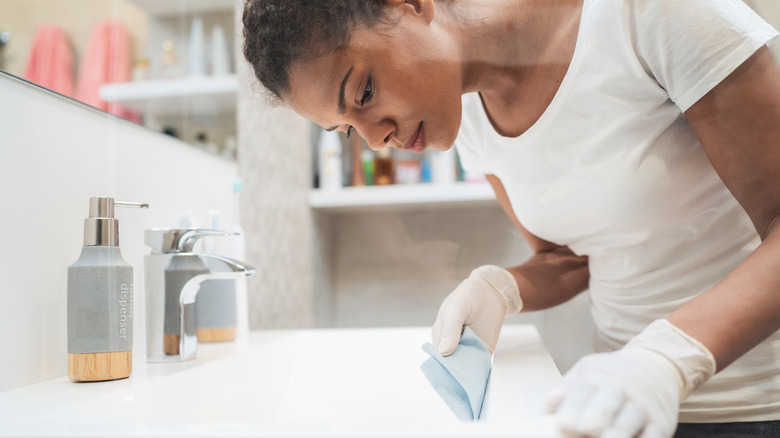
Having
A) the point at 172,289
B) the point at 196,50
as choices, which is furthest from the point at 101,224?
the point at 196,50

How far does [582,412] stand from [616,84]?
0.40 metres

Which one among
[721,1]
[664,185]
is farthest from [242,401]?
[721,1]

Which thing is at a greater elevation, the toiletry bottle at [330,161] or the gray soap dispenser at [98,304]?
the toiletry bottle at [330,161]

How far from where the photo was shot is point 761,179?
0.55 m

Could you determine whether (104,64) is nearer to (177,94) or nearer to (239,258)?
(177,94)

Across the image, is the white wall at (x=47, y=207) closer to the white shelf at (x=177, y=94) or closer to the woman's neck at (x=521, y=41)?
the white shelf at (x=177, y=94)

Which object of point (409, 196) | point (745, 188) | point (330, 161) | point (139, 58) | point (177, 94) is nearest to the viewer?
point (745, 188)

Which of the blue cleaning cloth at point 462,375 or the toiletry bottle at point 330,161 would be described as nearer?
the blue cleaning cloth at point 462,375

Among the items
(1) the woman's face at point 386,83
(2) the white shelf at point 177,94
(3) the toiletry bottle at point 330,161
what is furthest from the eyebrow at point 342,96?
(3) the toiletry bottle at point 330,161

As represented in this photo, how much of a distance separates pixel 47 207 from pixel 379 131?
0.40 meters

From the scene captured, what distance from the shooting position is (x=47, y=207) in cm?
70

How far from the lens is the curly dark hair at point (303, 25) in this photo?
629 mm

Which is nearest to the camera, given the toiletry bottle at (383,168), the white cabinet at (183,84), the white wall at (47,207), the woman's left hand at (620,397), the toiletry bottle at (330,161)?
the woman's left hand at (620,397)

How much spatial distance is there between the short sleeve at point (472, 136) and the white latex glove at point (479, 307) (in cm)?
18
